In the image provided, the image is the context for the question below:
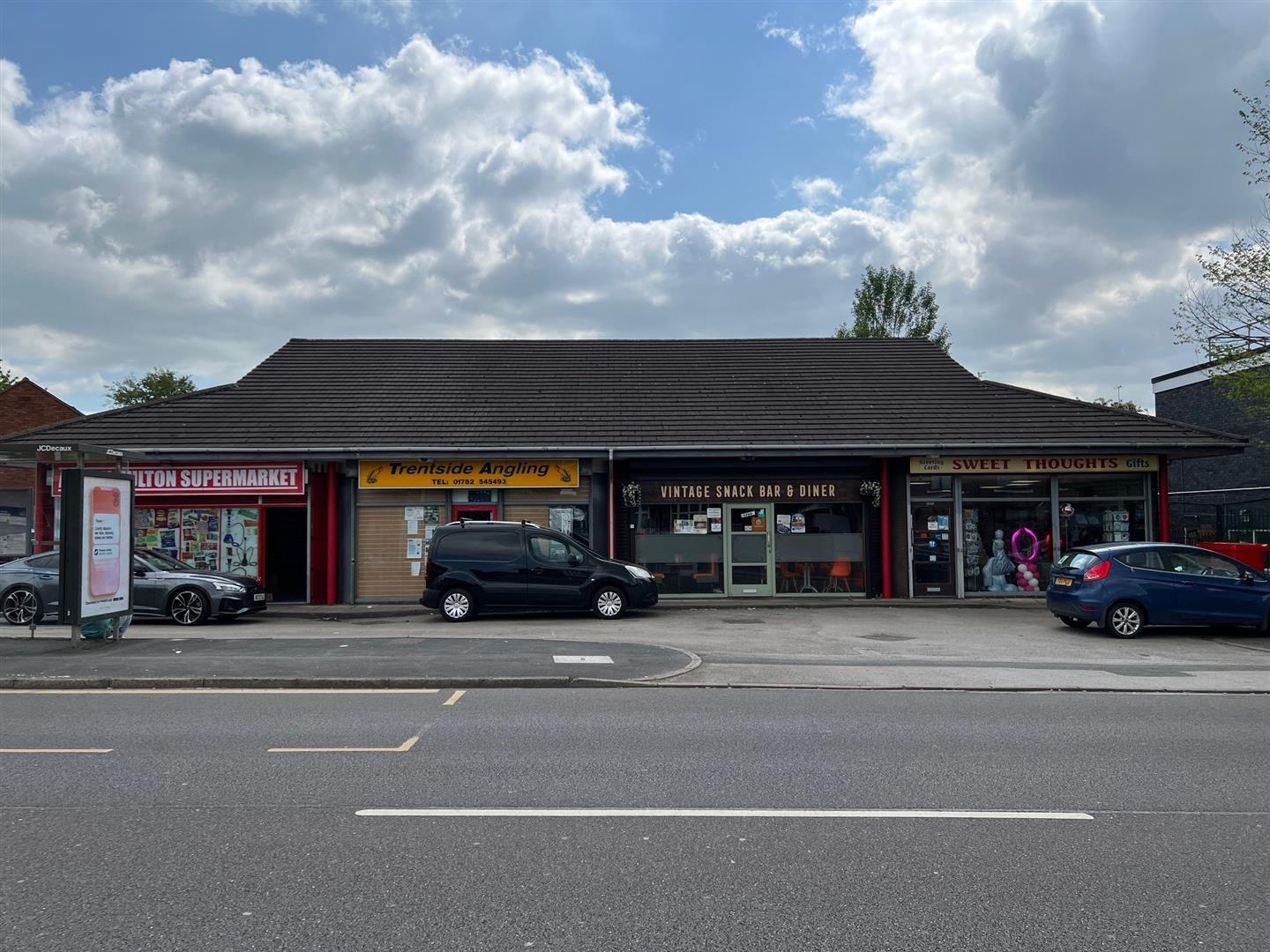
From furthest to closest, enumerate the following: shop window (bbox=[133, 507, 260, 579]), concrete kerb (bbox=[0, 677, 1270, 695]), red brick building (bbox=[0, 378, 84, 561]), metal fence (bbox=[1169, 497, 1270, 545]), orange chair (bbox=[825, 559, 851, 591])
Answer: metal fence (bbox=[1169, 497, 1270, 545])
red brick building (bbox=[0, 378, 84, 561])
orange chair (bbox=[825, 559, 851, 591])
shop window (bbox=[133, 507, 260, 579])
concrete kerb (bbox=[0, 677, 1270, 695])

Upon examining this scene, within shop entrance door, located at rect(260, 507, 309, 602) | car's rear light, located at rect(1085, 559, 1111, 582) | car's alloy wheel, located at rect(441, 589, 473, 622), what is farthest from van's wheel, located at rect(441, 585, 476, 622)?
car's rear light, located at rect(1085, 559, 1111, 582)

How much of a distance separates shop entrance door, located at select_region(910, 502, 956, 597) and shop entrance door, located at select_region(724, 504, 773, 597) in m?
3.16

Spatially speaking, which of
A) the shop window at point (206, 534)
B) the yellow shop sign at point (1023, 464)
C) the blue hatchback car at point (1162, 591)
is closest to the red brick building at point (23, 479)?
the shop window at point (206, 534)

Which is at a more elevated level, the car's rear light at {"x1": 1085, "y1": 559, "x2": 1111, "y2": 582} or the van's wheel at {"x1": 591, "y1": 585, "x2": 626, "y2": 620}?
the car's rear light at {"x1": 1085, "y1": 559, "x2": 1111, "y2": 582}

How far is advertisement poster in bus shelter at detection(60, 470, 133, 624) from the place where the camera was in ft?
40.4

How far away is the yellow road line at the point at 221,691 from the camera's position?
395 inches

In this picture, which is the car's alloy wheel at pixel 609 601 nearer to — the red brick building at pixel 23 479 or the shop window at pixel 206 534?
the shop window at pixel 206 534

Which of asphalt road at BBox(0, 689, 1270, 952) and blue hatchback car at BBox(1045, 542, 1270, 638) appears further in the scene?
blue hatchback car at BBox(1045, 542, 1270, 638)

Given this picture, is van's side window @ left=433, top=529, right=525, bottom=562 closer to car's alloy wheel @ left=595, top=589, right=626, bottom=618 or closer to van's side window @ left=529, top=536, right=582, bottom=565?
van's side window @ left=529, top=536, right=582, bottom=565

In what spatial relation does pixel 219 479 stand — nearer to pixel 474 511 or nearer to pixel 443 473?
pixel 443 473

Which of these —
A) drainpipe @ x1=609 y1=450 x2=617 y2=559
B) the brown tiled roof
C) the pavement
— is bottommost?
the pavement

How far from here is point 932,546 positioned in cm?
2062

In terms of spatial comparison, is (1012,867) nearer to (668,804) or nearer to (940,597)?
(668,804)

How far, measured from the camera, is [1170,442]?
1978cm
